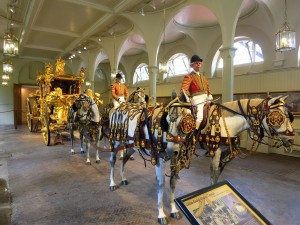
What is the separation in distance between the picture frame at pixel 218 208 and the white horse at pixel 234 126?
1.65 meters

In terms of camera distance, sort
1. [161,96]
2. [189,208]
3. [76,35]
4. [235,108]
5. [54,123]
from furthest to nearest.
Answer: [161,96], [76,35], [54,123], [235,108], [189,208]

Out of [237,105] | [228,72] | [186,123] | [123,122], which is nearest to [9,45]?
[123,122]

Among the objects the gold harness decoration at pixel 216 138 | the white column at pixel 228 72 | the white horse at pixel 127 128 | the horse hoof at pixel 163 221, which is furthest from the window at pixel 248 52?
the horse hoof at pixel 163 221

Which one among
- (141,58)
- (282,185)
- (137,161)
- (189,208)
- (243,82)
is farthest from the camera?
(141,58)

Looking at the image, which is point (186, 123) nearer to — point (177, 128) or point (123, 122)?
point (177, 128)

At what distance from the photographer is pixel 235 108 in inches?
141

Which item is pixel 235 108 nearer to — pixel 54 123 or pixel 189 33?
pixel 54 123

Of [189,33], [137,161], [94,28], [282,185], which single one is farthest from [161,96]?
[282,185]

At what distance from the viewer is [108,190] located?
4406mm

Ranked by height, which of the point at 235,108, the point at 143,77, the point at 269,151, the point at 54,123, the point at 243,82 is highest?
the point at 143,77

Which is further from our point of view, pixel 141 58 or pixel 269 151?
pixel 141 58

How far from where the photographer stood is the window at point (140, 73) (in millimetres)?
18686

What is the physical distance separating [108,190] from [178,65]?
1171 cm

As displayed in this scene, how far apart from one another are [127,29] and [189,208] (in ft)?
39.7
